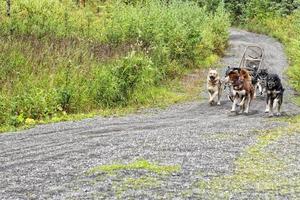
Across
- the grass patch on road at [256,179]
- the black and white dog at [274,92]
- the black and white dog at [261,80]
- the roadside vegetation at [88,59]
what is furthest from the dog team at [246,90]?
the grass patch on road at [256,179]

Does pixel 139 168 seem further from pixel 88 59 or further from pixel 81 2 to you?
pixel 81 2

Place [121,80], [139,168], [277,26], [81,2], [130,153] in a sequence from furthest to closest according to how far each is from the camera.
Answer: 1. [277,26]
2. [81,2]
3. [121,80]
4. [130,153]
5. [139,168]

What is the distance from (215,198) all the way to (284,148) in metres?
3.19

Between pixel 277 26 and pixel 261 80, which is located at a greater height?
pixel 261 80

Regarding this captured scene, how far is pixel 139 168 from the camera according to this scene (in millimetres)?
7801

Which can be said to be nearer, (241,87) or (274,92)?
(274,92)

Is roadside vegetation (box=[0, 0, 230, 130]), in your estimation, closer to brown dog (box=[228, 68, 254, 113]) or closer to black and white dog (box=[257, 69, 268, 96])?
black and white dog (box=[257, 69, 268, 96])

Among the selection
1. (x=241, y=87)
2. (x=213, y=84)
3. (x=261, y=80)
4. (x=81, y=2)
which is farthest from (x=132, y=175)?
(x=81, y=2)

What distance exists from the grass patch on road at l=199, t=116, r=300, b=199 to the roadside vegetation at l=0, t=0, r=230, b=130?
489cm

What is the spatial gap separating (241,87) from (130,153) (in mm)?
4789

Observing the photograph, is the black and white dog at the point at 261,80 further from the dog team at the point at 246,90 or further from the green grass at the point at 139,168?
the green grass at the point at 139,168

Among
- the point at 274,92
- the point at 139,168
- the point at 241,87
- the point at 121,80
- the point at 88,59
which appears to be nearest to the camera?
the point at 139,168

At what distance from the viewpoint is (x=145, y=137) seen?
9875 millimetres

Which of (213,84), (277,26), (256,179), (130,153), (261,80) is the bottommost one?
(277,26)
